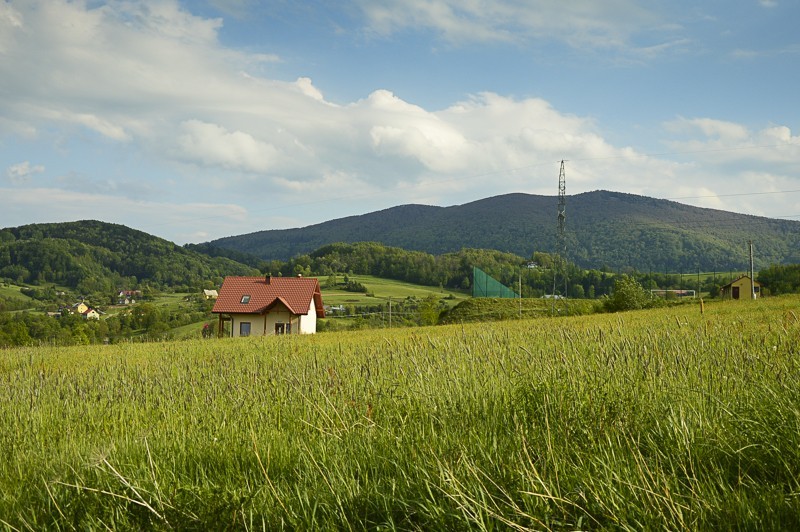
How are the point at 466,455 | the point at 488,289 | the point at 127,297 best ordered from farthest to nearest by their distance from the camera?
the point at 127,297
the point at 488,289
the point at 466,455

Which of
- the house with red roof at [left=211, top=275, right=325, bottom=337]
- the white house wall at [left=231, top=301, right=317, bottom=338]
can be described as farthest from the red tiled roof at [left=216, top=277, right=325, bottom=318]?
the white house wall at [left=231, top=301, right=317, bottom=338]

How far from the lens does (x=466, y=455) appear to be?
2.93 metres

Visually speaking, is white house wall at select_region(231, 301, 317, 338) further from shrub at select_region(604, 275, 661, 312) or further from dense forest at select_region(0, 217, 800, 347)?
shrub at select_region(604, 275, 661, 312)

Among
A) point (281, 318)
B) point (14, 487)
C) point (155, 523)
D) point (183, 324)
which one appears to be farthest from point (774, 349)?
point (183, 324)

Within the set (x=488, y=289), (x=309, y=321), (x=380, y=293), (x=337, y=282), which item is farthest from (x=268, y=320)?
(x=337, y=282)

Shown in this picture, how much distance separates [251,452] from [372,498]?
1165mm

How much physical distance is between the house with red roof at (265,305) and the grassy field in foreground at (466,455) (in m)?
47.8

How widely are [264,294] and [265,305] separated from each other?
139cm

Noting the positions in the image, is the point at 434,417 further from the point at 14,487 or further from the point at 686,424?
the point at 14,487

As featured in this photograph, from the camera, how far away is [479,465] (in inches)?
112

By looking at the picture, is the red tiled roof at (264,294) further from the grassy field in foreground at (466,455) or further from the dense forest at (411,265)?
the dense forest at (411,265)

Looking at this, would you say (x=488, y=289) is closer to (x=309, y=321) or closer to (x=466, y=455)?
(x=309, y=321)

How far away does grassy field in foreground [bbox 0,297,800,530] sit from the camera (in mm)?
2348

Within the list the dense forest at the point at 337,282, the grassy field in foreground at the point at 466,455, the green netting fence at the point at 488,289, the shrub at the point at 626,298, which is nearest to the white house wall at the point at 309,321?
the dense forest at the point at 337,282
